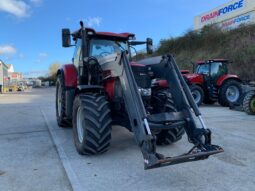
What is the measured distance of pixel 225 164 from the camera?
4906 mm

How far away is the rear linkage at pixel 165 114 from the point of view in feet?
13.3

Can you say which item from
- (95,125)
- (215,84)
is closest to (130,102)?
(95,125)

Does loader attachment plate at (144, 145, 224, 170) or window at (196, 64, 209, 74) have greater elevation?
window at (196, 64, 209, 74)

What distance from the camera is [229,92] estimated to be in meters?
13.8

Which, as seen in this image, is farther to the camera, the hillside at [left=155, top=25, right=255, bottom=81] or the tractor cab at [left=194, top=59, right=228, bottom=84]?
the hillside at [left=155, top=25, right=255, bottom=81]

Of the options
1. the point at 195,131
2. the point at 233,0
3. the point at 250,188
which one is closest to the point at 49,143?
the point at 195,131

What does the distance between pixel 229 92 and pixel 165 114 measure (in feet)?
31.7

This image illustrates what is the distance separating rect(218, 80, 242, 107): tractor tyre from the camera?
1343cm

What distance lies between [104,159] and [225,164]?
6.23ft

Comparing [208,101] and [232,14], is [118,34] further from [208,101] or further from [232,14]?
[232,14]

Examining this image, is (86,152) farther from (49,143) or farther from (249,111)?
(249,111)

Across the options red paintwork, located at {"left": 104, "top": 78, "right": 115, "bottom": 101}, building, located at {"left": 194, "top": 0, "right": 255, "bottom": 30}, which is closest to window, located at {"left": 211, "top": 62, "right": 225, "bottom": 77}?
red paintwork, located at {"left": 104, "top": 78, "right": 115, "bottom": 101}

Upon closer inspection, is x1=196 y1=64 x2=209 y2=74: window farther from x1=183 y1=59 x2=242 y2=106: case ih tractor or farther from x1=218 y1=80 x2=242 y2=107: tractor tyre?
x1=218 y1=80 x2=242 y2=107: tractor tyre

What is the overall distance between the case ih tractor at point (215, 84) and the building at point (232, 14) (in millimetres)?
11918
